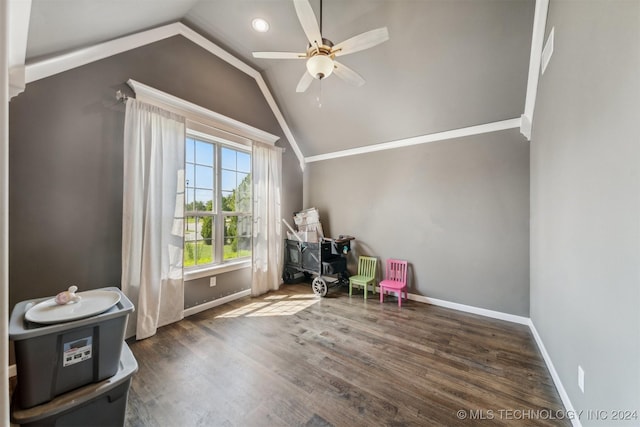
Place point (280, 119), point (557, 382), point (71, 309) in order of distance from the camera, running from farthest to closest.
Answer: point (280, 119) → point (557, 382) → point (71, 309)

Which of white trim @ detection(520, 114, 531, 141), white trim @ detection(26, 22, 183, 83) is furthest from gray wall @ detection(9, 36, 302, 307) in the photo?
white trim @ detection(520, 114, 531, 141)

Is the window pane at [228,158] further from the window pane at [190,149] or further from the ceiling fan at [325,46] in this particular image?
the ceiling fan at [325,46]

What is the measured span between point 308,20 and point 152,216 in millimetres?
2432

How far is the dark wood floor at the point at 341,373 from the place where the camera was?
1564 millimetres

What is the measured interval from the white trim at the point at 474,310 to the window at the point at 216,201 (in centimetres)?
283

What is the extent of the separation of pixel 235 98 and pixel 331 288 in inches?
135

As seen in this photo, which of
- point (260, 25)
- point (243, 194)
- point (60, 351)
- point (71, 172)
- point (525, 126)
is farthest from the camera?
point (243, 194)

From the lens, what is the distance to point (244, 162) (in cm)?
386

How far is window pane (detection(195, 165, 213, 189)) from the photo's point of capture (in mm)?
3287

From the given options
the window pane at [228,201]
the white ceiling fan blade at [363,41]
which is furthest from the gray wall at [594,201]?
the window pane at [228,201]

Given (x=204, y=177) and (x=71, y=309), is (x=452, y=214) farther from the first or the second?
(x=71, y=309)

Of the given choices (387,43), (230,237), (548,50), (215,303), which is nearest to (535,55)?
→ (548,50)

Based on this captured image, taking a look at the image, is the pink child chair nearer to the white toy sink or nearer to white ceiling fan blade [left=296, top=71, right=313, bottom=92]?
white ceiling fan blade [left=296, top=71, right=313, bottom=92]

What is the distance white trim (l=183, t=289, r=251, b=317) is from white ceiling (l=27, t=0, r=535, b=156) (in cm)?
287
